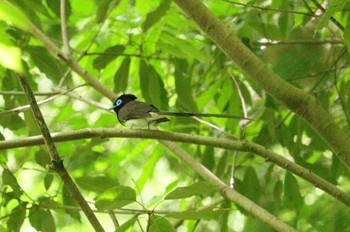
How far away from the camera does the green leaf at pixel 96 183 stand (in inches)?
88.5

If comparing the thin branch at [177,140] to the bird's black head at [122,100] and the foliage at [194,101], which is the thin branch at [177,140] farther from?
the bird's black head at [122,100]

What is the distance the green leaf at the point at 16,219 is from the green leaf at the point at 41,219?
3 cm

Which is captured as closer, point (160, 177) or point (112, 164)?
point (112, 164)

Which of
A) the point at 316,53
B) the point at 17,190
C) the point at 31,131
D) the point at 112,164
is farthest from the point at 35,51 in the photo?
the point at 316,53

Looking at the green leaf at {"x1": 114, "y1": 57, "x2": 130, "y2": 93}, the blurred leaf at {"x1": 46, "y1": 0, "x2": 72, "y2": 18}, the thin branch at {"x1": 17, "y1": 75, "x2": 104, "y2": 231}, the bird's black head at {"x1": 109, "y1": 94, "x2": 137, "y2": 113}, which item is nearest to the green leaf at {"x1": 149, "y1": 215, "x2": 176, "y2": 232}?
the thin branch at {"x1": 17, "y1": 75, "x2": 104, "y2": 231}

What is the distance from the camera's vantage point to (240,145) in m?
1.63

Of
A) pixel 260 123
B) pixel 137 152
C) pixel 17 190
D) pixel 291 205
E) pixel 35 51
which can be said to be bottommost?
pixel 291 205

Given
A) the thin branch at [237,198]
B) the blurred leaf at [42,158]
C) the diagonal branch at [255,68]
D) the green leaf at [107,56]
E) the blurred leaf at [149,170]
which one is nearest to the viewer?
the diagonal branch at [255,68]

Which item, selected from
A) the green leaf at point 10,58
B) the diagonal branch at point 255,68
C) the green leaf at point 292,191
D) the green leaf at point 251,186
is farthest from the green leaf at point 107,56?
the green leaf at point 10,58

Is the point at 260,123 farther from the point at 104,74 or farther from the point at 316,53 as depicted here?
the point at 104,74

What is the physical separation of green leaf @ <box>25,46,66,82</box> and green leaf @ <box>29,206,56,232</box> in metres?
0.65

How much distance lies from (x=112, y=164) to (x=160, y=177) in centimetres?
54

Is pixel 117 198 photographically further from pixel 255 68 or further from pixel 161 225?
pixel 255 68

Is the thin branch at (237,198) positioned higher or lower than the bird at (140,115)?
lower
